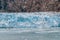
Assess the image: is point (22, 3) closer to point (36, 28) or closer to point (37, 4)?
point (37, 4)

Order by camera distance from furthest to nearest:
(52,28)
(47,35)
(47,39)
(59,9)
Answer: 1. (59,9)
2. (52,28)
3. (47,35)
4. (47,39)

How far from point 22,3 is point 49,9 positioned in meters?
1.58

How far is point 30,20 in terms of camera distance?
12898 millimetres

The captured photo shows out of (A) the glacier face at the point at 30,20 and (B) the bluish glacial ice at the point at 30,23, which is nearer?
(B) the bluish glacial ice at the point at 30,23

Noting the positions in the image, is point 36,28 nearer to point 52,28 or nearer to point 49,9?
point 52,28

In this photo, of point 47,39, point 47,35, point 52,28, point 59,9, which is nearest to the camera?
point 47,39

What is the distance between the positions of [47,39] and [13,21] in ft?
11.8

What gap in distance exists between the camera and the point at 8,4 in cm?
1636

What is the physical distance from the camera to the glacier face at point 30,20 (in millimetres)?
12641

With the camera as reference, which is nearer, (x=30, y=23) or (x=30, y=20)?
(x=30, y=23)

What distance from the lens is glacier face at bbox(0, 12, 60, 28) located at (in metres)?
12.6

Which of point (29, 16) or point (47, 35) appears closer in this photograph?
point (47, 35)

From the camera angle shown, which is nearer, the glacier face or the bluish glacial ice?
the bluish glacial ice

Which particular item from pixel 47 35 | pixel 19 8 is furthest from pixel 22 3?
pixel 47 35
